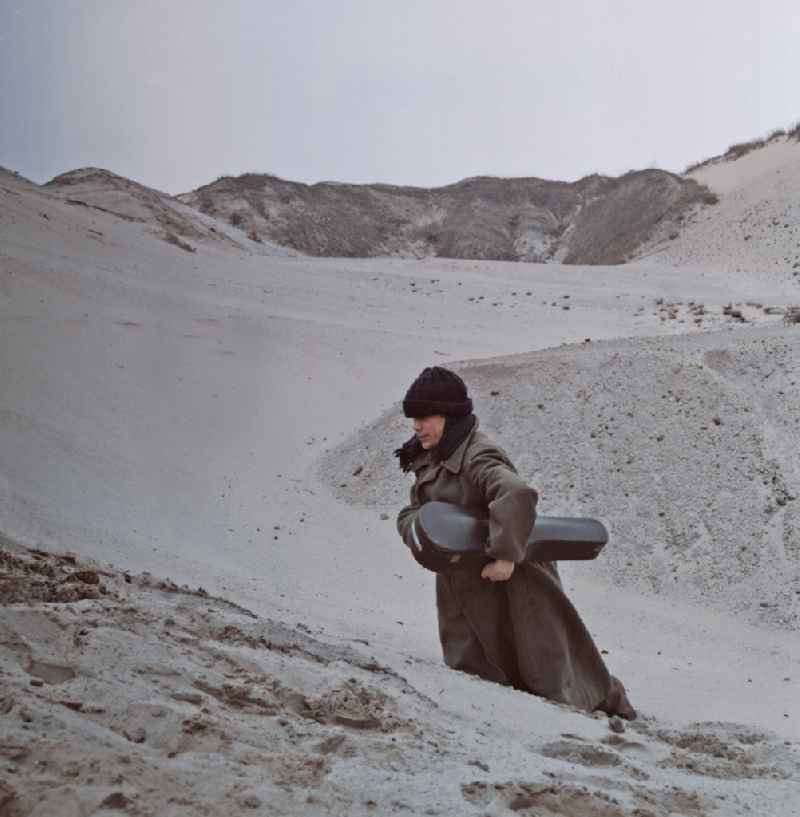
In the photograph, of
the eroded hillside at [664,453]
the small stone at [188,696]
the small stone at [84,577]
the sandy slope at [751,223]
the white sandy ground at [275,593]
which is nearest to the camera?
the white sandy ground at [275,593]

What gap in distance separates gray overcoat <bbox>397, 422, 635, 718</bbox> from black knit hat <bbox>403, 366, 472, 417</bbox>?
14cm

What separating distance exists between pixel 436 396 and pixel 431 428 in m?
0.13

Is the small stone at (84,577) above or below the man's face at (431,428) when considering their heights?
below

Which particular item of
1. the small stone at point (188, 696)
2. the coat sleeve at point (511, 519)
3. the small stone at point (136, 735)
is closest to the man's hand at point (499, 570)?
the coat sleeve at point (511, 519)

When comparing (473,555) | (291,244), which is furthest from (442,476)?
(291,244)

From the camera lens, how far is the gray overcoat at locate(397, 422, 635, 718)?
13.6ft

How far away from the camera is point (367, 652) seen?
14.8 feet

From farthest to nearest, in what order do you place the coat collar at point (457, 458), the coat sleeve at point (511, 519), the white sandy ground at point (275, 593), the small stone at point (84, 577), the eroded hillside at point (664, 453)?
1. the eroded hillside at point (664, 453)
2. the small stone at point (84, 577)
3. the coat collar at point (457, 458)
4. the coat sleeve at point (511, 519)
5. the white sandy ground at point (275, 593)

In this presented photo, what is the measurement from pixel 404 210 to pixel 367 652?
37579 millimetres

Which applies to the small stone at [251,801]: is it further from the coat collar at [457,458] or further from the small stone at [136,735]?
the coat collar at [457,458]

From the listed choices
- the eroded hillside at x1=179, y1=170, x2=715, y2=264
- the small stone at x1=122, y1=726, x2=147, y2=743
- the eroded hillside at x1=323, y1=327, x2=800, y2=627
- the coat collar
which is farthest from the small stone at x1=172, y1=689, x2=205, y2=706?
the eroded hillside at x1=179, y1=170, x2=715, y2=264

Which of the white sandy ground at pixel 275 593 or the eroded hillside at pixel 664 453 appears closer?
the white sandy ground at pixel 275 593

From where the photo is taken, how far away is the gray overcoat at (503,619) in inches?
164

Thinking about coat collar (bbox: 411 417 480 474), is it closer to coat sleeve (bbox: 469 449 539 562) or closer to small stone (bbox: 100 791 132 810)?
coat sleeve (bbox: 469 449 539 562)
